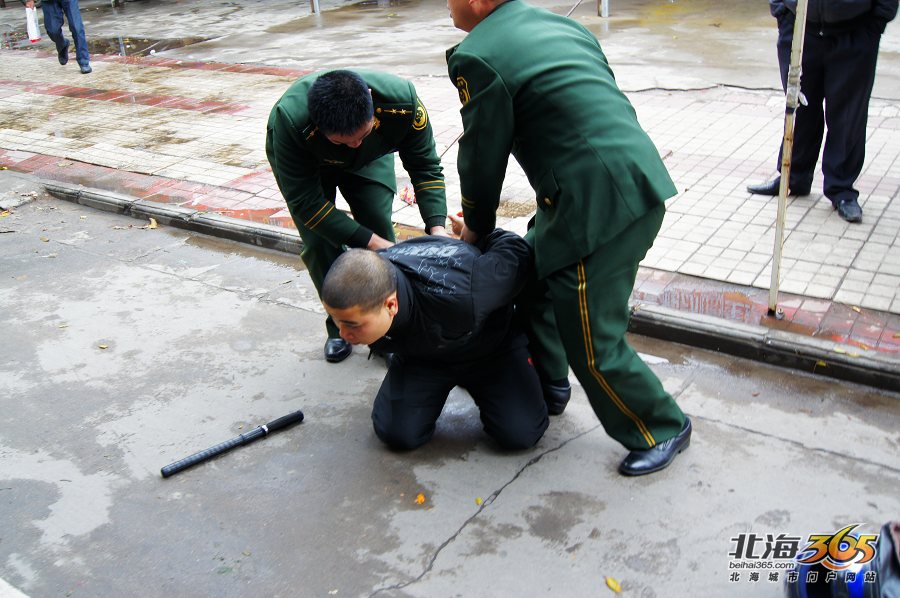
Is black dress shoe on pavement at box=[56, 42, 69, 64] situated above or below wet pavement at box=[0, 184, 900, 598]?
above

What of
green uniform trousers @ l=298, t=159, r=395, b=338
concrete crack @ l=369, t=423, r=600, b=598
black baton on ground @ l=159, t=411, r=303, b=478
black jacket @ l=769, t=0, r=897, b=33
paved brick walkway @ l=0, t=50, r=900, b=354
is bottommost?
concrete crack @ l=369, t=423, r=600, b=598

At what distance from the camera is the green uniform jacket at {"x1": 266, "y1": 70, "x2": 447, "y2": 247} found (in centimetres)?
373

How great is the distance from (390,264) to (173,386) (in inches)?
64.6

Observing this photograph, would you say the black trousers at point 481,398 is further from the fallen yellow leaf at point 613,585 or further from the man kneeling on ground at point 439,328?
the fallen yellow leaf at point 613,585

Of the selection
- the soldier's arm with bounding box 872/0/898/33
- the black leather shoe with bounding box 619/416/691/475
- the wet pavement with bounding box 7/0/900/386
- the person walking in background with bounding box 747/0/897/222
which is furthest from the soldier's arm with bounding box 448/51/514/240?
the soldier's arm with bounding box 872/0/898/33

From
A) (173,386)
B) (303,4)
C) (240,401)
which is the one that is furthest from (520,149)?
(303,4)

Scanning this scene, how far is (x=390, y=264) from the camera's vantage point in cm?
313

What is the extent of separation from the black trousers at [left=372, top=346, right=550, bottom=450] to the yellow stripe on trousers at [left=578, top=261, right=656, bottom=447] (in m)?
0.40

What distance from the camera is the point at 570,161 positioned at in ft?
9.66

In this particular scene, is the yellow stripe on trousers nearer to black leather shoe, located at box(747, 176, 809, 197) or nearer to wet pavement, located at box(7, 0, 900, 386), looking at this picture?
wet pavement, located at box(7, 0, 900, 386)

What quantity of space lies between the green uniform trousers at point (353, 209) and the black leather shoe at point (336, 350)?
29cm

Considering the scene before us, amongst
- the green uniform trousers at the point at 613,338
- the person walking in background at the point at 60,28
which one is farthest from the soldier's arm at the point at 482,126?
the person walking in background at the point at 60,28

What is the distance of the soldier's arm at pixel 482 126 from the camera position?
2877 millimetres

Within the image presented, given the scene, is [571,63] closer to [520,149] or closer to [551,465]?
[520,149]
